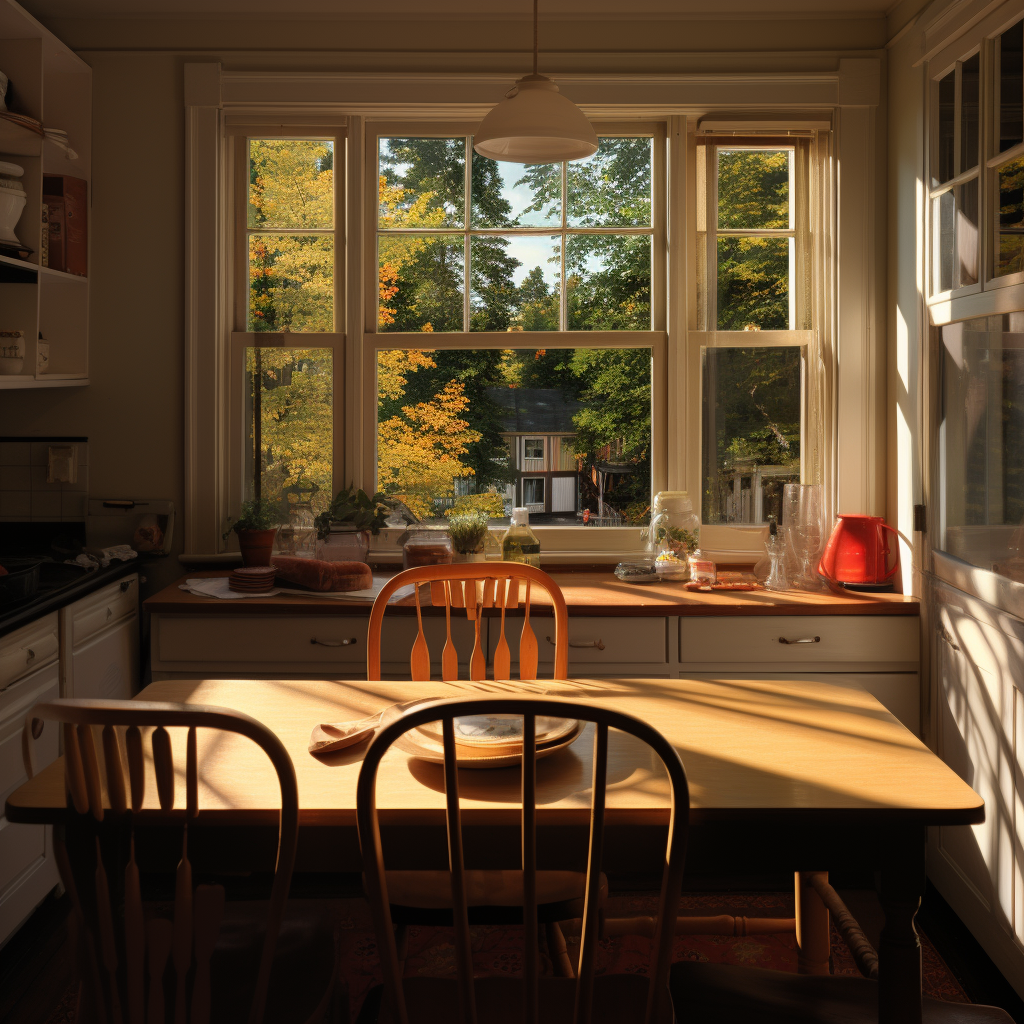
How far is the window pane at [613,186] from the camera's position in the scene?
3.45 m

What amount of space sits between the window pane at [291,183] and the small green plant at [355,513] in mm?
976

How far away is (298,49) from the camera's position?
3.29 meters

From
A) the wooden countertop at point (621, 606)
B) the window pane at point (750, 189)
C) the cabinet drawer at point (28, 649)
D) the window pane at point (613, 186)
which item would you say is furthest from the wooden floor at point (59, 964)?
the window pane at point (613, 186)

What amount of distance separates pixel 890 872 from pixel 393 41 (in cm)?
298

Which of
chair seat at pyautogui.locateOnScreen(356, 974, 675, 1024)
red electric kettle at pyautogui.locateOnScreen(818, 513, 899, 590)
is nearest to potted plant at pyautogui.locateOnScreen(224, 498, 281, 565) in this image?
red electric kettle at pyautogui.locateOnScreen(818, 513, 899, 590)

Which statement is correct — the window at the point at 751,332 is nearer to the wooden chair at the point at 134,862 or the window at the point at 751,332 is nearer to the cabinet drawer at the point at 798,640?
the cabinet drawer at the point at 798,640

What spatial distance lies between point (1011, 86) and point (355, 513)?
2233mm

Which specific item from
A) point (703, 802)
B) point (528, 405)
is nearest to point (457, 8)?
point (528, 405)

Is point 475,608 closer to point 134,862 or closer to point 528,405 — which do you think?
point 134,862

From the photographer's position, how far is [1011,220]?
2.32 meters

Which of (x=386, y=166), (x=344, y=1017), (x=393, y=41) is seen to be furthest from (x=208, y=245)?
(x=344, y=1017)

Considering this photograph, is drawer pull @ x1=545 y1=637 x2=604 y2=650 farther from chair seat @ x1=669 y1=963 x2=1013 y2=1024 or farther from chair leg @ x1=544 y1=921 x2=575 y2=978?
chair seat @ x1=669 y1=963 x2=1013 y2=1024

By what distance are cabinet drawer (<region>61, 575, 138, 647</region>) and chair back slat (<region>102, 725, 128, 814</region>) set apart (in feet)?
5.07

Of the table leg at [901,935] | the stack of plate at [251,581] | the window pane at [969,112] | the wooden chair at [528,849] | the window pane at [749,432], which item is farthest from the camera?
the window pane at [749,432]
